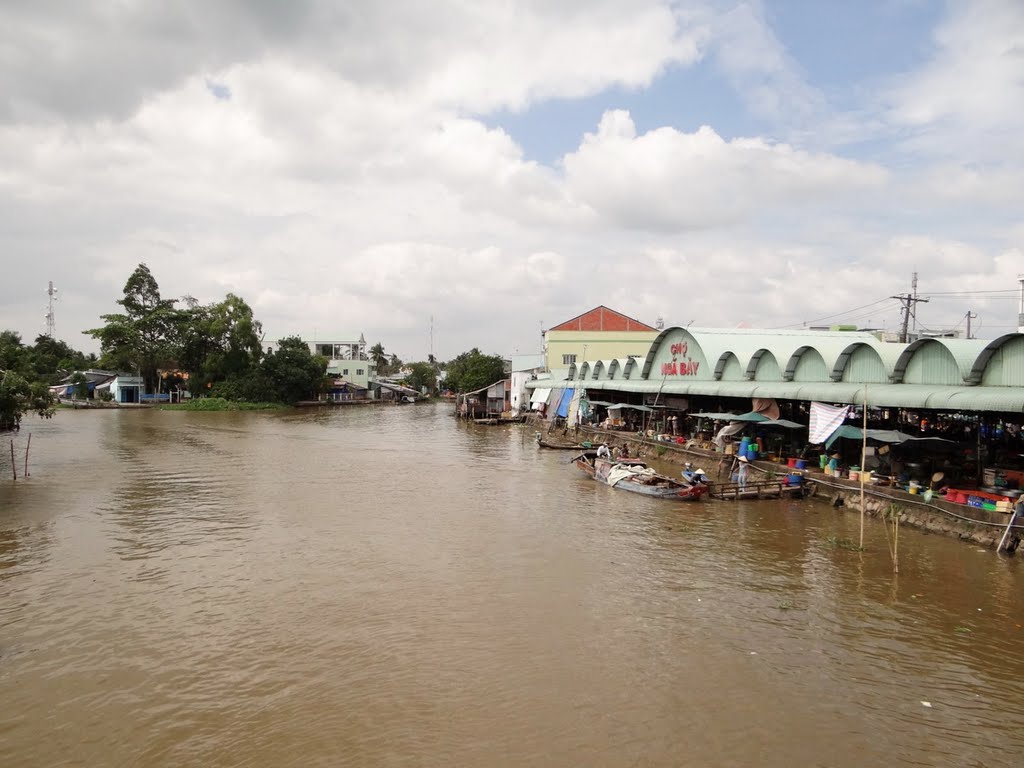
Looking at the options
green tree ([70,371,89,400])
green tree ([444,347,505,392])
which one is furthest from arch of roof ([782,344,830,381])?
green tree ([70,371,89,400])

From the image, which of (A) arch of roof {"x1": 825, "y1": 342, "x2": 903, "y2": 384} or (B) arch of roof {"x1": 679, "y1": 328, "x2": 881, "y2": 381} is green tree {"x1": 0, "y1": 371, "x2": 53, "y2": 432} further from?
(A) arch of roof {"x1": 825, "y1": 342, "x2": 903, "y2": 384}

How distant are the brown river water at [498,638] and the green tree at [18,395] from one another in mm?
3404

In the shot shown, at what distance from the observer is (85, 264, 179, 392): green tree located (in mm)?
56125

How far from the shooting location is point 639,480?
17969 mm

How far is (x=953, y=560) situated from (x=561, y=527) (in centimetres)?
735

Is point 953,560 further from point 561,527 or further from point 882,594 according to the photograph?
point 561,527

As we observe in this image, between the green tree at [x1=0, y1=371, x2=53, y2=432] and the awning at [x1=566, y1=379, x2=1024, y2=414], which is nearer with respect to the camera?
the awning at [x1=566, y1=379, x2=1024, y2=414]

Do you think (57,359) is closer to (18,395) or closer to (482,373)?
(482,373)

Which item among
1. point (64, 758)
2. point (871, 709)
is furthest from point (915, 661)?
point (64, 758)

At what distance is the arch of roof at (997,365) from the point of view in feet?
43.5

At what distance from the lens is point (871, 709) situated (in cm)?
671

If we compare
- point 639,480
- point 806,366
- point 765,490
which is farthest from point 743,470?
point 806,366

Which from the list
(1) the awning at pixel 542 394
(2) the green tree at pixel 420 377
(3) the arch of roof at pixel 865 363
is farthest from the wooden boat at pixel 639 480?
(2) the green tree at pixel 420 377

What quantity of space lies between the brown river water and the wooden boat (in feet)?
2.21
